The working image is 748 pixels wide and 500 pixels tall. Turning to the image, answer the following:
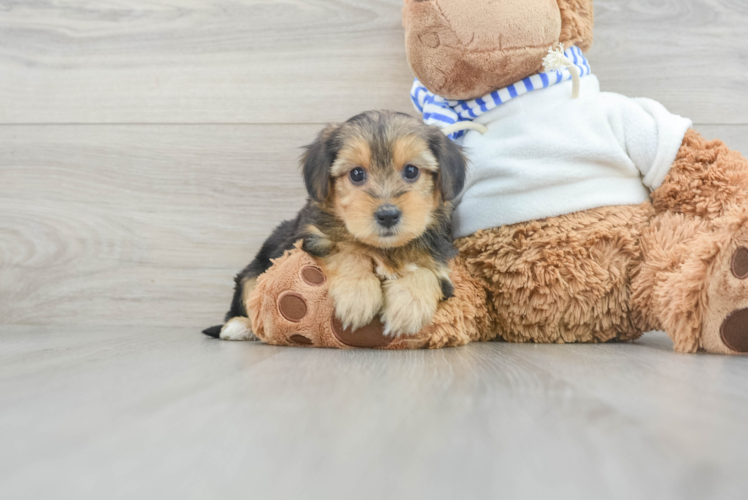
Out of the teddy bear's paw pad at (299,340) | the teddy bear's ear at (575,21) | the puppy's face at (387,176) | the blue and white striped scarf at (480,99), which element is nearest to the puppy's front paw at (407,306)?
the puppy's face at (387,176)

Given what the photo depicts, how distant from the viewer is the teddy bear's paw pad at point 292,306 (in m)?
1.33

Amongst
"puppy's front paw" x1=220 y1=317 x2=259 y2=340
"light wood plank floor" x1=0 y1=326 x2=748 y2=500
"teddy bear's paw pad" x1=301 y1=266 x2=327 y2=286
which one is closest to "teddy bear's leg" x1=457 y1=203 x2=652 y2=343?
"light wood plank floor" x1=0 y1=326 x2=748 y2=500

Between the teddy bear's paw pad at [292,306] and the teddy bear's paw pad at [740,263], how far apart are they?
95 centimetres

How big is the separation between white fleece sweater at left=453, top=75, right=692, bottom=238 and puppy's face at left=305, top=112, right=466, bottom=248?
13cm

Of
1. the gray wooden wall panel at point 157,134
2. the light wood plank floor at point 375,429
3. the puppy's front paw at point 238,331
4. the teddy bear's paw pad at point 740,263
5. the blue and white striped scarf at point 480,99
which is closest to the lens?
the light wood plank floor at point 375,429

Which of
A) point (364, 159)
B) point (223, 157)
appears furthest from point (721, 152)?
point (223, 157)

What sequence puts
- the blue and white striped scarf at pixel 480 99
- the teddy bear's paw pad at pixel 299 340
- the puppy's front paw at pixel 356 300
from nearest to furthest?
the puppy's front paw at pixel 356 300 → the teddy bear's paw pad at pixel 299 340 → the blue and white striped scarf at pixel 480 99

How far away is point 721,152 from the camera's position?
1411 mm

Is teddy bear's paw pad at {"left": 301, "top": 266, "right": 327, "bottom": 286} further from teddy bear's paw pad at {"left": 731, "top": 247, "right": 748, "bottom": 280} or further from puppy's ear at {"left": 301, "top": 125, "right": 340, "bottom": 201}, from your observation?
teddy bear's paw pad at {"left": 731, "top": 247, "right": 748, "bottom": 280}

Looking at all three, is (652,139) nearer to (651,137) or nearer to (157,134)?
(651,137)

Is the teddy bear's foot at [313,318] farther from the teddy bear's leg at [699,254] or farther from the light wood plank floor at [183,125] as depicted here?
the teddy bear's leg at [699,254]

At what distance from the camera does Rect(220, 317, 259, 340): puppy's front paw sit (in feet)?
5.46

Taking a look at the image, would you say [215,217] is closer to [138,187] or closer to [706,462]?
[138,187]

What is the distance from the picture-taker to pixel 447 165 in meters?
1.38
